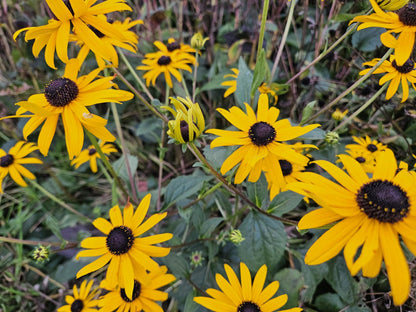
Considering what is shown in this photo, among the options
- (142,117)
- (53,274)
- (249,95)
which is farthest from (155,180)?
(249,95)

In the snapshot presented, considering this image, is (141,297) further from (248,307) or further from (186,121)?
(186,121)

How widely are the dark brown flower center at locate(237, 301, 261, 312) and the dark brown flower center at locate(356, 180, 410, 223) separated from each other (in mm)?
485

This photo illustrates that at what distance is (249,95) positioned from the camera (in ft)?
4.40

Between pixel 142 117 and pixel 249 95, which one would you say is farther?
pixel 142 117

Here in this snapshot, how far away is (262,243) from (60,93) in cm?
90

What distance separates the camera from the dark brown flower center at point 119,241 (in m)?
1.02

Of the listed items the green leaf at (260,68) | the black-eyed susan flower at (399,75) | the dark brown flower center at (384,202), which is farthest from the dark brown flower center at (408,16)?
the dark brown flower center at (384,202)

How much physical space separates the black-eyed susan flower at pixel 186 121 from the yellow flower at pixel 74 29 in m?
0.30

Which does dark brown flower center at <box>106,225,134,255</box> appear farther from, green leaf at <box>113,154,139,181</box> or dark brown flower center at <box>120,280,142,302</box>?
green leaf at <box>113,154,139,181</box>

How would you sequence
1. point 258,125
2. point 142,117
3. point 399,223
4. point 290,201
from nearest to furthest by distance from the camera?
point 399,223 < point 258,125 < point 290,201 < point 142,117

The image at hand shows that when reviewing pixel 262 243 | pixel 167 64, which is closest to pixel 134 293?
pixel 262 243

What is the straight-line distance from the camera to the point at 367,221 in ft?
2.48

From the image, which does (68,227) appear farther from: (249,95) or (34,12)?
(34,12)

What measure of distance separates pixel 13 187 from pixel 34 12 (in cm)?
136
